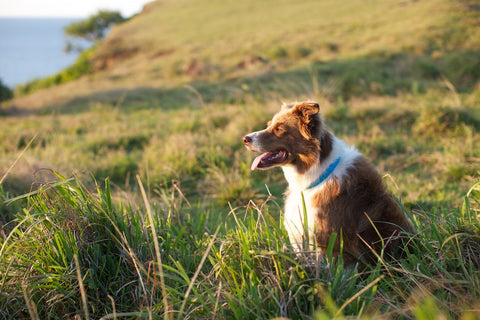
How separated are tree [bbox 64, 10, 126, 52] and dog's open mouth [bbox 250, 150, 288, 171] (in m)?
53.6

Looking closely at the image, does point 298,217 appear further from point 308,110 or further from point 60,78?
point 60,78

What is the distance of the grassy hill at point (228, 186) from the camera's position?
8.20 ft

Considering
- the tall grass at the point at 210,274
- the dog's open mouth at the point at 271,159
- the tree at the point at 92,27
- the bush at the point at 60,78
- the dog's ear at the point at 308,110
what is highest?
the tree at the point at 92,27

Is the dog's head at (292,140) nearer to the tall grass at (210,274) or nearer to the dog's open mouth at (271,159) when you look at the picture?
the dog's open mouth at (271,159)

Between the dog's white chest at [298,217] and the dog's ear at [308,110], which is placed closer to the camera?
the dog's white chest at [298,217]

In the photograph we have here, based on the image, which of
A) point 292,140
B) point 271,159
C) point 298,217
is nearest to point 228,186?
point 271,159

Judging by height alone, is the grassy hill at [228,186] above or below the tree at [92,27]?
below

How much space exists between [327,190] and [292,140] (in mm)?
632

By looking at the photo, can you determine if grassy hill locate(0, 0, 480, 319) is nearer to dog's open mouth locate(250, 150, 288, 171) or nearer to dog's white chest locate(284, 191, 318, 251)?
dog's white chest locate(284, 191, 318, 251)

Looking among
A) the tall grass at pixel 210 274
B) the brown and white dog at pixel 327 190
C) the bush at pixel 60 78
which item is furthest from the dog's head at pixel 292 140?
the bush at pixel 60 78

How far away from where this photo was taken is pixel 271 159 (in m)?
3.58

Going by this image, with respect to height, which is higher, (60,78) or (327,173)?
(60,78)

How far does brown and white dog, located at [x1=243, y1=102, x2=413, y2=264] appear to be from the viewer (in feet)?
10.0

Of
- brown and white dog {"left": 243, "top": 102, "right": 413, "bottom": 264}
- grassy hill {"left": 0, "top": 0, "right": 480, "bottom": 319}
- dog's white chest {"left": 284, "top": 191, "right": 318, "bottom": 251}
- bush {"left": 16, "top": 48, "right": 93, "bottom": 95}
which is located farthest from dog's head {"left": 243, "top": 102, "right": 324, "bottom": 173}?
bush {"left": 16, "top": 48, "right": 93, "bottom": 95}
